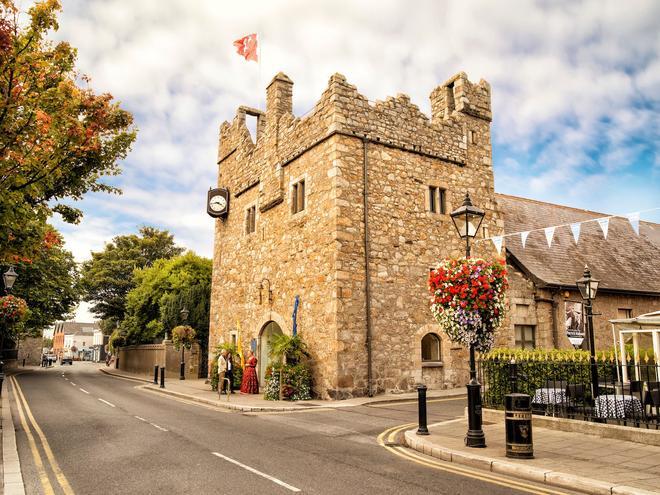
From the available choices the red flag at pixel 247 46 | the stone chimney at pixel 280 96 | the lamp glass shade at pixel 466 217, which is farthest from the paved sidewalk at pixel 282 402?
the red flag at pixel 247 46

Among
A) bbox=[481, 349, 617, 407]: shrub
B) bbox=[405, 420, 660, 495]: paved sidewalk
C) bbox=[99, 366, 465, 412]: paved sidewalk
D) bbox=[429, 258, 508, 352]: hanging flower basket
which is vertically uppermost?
bbox=[429, 258, 508, 352]: hanging flower basket

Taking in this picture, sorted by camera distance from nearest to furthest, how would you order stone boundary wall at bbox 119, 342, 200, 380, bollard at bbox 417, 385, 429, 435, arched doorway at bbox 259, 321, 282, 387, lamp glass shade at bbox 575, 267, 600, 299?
bollard at bbox 417, 385, 429, 435 → lamp glass shade at bbox 575, 267, 600, 299 → arched doorway at bbox 259, 321, 282, 387 → stone boundary wall at bbox 119, 342, 200, 380

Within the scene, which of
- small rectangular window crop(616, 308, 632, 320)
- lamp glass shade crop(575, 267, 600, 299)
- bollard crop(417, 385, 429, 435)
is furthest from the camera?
small rectangular window crop(616, 308, 632, 320)

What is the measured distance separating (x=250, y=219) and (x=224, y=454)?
49.1ft

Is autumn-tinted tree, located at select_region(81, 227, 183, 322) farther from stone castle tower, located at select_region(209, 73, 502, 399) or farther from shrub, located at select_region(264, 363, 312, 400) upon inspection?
shrub, located at select_region(264, 363, 312, 400)

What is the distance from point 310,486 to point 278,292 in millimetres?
12697

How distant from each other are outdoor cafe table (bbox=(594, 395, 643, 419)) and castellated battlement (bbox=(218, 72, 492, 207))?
10.8m

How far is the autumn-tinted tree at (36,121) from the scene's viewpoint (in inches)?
348

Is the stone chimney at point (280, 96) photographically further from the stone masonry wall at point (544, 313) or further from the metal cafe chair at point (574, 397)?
the metal cafe chair at point (574, 397)

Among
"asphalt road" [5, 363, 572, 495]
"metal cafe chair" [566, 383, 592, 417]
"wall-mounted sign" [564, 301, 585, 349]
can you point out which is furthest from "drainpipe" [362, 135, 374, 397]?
"wall-mounted sign" [564, 301, 585, 349]

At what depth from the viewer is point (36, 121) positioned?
9.45 metres

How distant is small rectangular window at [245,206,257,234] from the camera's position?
2167 centimetres

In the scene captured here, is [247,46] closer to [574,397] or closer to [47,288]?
[574,397]

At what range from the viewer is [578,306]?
68.9ft
